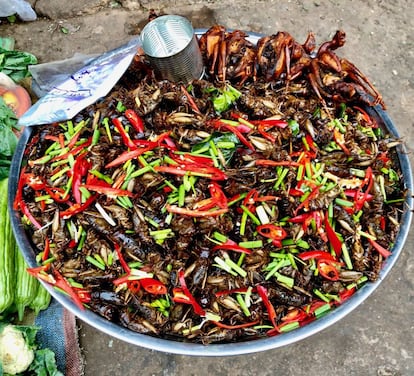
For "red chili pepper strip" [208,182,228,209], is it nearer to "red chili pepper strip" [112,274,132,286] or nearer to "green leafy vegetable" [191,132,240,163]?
"green leafy vegetable" [191,132,240,163]

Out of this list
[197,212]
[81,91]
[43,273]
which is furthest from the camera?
[81,91]

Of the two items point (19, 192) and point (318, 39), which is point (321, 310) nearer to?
point (19, 192)

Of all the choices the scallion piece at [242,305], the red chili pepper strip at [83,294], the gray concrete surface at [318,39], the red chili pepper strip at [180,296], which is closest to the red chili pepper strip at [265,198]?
the scallion piece at [242,305]

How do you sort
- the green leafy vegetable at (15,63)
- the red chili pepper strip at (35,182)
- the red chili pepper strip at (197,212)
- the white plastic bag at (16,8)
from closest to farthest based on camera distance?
the red chili pepper strip at (197,212) < the red chili pepper strip at (35,182) < the green leafy vegetable at (15,63) < the white plastic bag at (16,8)

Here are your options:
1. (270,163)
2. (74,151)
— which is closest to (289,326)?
(270,163)

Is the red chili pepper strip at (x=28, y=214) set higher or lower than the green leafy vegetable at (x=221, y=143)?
lower

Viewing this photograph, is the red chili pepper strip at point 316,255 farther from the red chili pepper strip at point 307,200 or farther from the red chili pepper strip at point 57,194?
the red chili pepper strip at point 57,194
